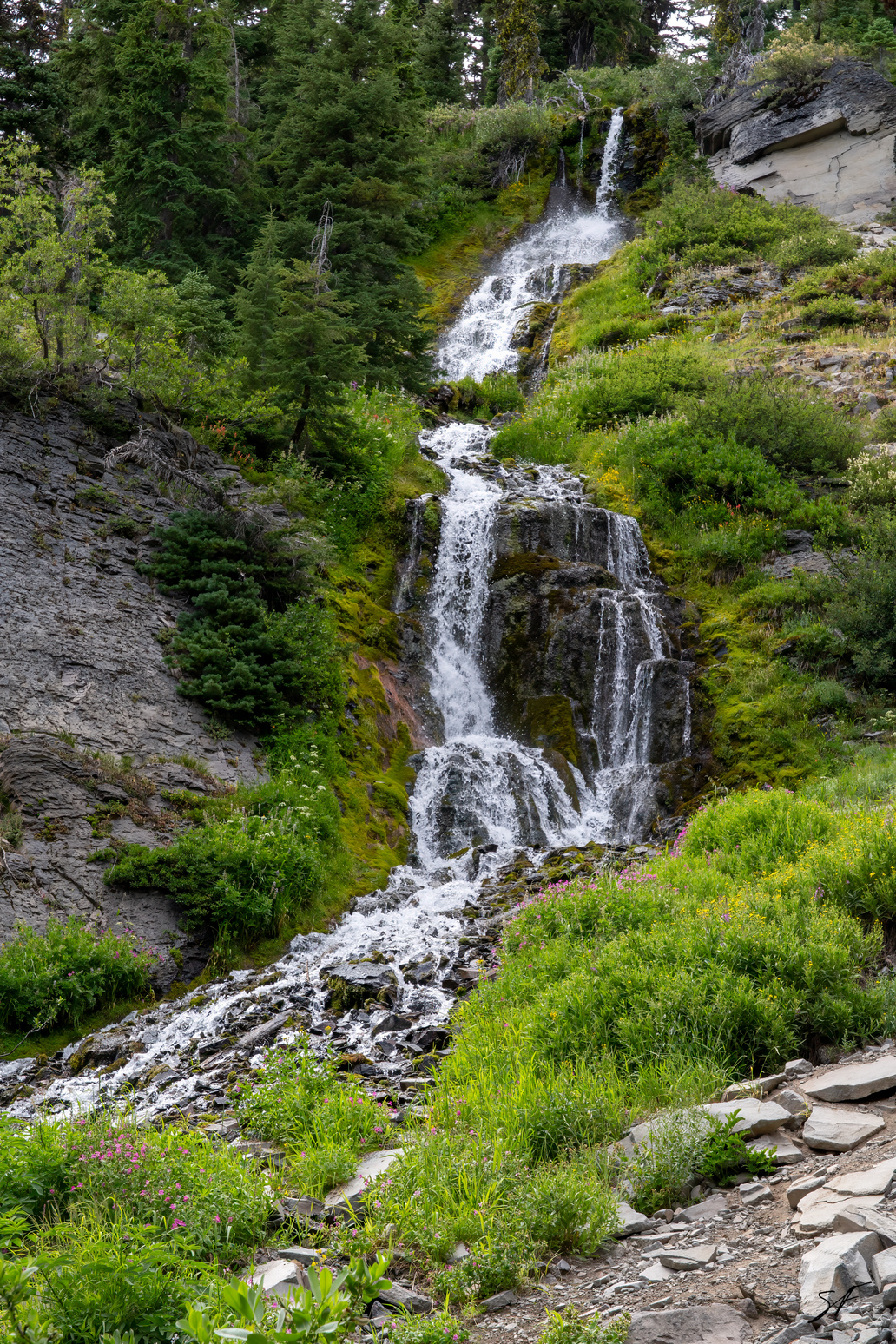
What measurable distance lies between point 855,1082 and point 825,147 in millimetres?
32612

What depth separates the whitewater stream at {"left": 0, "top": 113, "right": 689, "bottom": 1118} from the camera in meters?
7.01

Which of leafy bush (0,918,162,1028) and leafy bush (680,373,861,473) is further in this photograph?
→ leafy bush (680,373,861,473)

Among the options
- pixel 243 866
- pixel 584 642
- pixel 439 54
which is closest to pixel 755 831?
pixel 243 866

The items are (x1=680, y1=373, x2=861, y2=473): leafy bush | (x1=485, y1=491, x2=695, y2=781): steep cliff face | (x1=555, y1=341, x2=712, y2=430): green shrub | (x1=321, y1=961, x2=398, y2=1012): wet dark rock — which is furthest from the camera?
(x1=555, y1=341, x2=712, y2=430): green shrub

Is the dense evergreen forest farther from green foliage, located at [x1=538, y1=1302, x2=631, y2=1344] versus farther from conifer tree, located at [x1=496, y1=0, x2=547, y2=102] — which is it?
conifer tree, located at [x1=496, y1=0, x2=547, y2=102]

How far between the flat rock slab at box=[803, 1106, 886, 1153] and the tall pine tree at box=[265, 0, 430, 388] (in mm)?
17415

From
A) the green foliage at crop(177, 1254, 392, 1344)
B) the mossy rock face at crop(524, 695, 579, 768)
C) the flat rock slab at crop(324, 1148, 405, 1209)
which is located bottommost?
the flat rock slab at crop(324, 1148, 405, 1209)

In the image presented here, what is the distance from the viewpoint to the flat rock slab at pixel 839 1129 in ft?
13.5

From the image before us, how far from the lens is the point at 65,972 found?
7.69 metres

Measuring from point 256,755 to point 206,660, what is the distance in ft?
4.63

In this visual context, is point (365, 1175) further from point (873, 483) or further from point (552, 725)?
point (873, 483)

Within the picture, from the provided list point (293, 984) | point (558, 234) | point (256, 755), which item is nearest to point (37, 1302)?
point (293, 984)

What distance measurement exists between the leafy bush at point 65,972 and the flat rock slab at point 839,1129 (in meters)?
5.94

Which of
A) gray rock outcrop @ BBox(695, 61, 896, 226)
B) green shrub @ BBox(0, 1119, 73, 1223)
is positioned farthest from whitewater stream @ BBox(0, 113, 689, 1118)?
gray rock outcrop @ BBox(695, 61, 896, 226)
